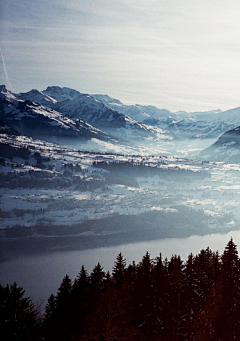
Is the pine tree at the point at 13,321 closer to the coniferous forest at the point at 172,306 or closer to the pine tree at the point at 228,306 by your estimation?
the coniferous forest at the point at 172,306

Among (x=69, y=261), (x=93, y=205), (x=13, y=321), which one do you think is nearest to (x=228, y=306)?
(x=13, y=321)

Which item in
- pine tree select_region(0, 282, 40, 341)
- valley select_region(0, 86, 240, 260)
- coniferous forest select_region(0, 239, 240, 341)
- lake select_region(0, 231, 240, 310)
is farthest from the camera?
valley select_region(0, 86, 240, 260)

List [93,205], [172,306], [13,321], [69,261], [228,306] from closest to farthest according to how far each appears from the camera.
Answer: [13,321], [228,306], [172,306], [69,261], [93,205]

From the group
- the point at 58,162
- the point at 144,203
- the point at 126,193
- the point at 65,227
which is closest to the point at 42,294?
the point at 65,227

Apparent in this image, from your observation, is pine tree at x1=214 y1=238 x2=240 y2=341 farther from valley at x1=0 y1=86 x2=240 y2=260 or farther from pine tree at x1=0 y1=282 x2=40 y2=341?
valley at x1=0 y1=86 x2=240 y2=260

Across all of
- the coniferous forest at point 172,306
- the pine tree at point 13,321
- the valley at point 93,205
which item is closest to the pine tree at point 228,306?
the coniferous forest at point 172,306

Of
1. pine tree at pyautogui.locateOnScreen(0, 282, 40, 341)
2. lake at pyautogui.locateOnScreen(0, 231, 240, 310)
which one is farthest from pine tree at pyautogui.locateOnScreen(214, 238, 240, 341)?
lake at pyautogui.locateOnScreen(0, 231, 240, 310)

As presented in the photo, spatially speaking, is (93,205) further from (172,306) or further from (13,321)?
(13,321)

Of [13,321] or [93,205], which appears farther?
[93,205]
